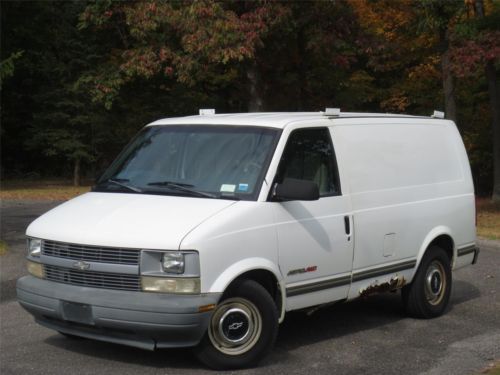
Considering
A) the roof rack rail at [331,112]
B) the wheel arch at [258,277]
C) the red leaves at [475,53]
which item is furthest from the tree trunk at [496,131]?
the wheel arch at [258,277]

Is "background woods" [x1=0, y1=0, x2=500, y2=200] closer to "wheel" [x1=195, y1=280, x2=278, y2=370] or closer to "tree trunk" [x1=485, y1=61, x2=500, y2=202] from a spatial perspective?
"tree trunk" [x1=485, y1=61, x2=500, y2=202]

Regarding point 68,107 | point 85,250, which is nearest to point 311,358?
point 85,250

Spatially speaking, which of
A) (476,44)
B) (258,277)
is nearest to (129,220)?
(258,277)

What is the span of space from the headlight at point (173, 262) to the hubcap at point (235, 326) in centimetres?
44

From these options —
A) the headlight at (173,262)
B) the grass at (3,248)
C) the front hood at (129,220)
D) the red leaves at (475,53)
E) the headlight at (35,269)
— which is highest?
the red leaves at (475,53)

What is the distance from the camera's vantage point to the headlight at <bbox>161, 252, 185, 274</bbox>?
5.83 m

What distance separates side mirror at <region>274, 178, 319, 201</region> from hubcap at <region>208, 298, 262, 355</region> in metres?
0.91

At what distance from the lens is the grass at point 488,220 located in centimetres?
1566

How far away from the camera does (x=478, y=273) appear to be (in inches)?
Answer: 443

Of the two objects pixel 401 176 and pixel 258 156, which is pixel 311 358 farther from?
pixel 401 176

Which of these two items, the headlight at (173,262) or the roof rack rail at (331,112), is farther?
the roof rack rail at (331,112)

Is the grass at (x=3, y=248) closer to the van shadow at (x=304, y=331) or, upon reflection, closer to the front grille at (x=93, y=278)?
the van shadow at (x=304, y=331)

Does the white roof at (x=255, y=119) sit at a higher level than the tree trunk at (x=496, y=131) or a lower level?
higher

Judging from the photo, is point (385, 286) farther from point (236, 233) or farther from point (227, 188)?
point (236, 233)
